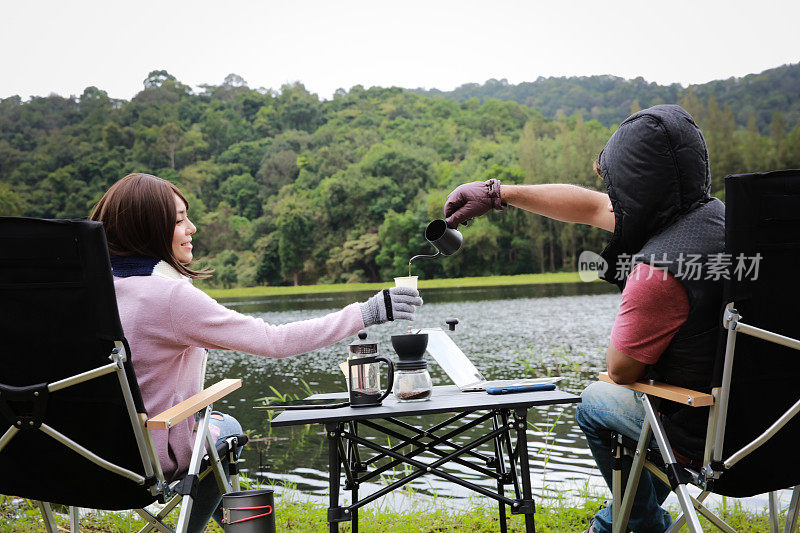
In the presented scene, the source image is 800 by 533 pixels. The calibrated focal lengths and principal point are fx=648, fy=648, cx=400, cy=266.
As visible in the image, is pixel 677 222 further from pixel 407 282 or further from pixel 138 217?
pixel 138 217

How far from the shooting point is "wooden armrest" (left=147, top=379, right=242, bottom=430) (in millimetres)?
1574

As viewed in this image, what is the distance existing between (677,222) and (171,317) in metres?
1.38

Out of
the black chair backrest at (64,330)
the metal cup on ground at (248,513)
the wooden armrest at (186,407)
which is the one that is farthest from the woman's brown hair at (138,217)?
the metal cup on ground at (248,513)

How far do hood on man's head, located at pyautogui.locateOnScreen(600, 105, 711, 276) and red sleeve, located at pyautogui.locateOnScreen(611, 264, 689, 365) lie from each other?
0.18 m

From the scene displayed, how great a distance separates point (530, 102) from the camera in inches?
2648

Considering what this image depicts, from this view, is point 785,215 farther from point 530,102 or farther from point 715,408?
point 530,102

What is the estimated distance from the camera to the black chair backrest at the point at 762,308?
1.51 m

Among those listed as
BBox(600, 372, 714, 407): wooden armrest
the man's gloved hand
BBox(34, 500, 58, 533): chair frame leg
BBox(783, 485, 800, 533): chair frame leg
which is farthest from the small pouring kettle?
BBox(34, 500, 58, 533): chair frame leg

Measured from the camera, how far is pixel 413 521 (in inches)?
107

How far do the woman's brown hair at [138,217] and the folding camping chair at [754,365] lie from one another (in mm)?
1431

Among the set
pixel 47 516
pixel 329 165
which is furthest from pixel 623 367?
pixel 329 165

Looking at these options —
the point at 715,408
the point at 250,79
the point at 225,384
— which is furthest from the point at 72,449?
the point at 250,79

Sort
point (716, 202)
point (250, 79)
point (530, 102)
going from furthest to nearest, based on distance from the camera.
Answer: point (250, 79) → point (530, 102) → point (716, 202)

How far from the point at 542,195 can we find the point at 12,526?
8.15 ft
